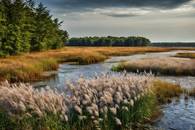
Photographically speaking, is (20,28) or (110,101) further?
(20,28)

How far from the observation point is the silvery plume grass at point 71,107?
12602 millimetres

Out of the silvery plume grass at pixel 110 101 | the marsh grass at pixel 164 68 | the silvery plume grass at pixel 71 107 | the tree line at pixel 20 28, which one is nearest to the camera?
the silvery plume grass at pixel 71 107

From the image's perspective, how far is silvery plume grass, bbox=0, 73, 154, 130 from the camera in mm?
12602

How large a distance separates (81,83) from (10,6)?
57.2 meters

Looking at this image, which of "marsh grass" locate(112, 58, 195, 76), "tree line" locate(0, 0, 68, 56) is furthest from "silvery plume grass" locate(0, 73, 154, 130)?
"tree line" locate(0, 0, 68, 56)

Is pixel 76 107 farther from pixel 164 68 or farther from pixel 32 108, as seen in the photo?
pixel 164 68

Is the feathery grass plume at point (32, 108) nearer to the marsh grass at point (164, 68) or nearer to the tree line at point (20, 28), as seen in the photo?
the marsh grass at point (164, 68)

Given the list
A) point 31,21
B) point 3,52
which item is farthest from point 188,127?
point 31,21

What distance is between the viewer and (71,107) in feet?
46.2

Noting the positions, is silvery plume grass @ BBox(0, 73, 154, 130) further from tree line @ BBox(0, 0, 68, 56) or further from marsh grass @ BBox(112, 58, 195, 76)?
tree line @ BBox(0, 0, 68, 56)

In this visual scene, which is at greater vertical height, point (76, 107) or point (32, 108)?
point (76, 107)

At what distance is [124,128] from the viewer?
1454 centimetres

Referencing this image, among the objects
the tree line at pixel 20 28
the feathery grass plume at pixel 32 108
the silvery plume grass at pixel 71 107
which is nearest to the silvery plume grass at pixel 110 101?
the silvery plume grass at pixel 71 107

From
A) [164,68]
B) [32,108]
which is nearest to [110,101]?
[32,108]
